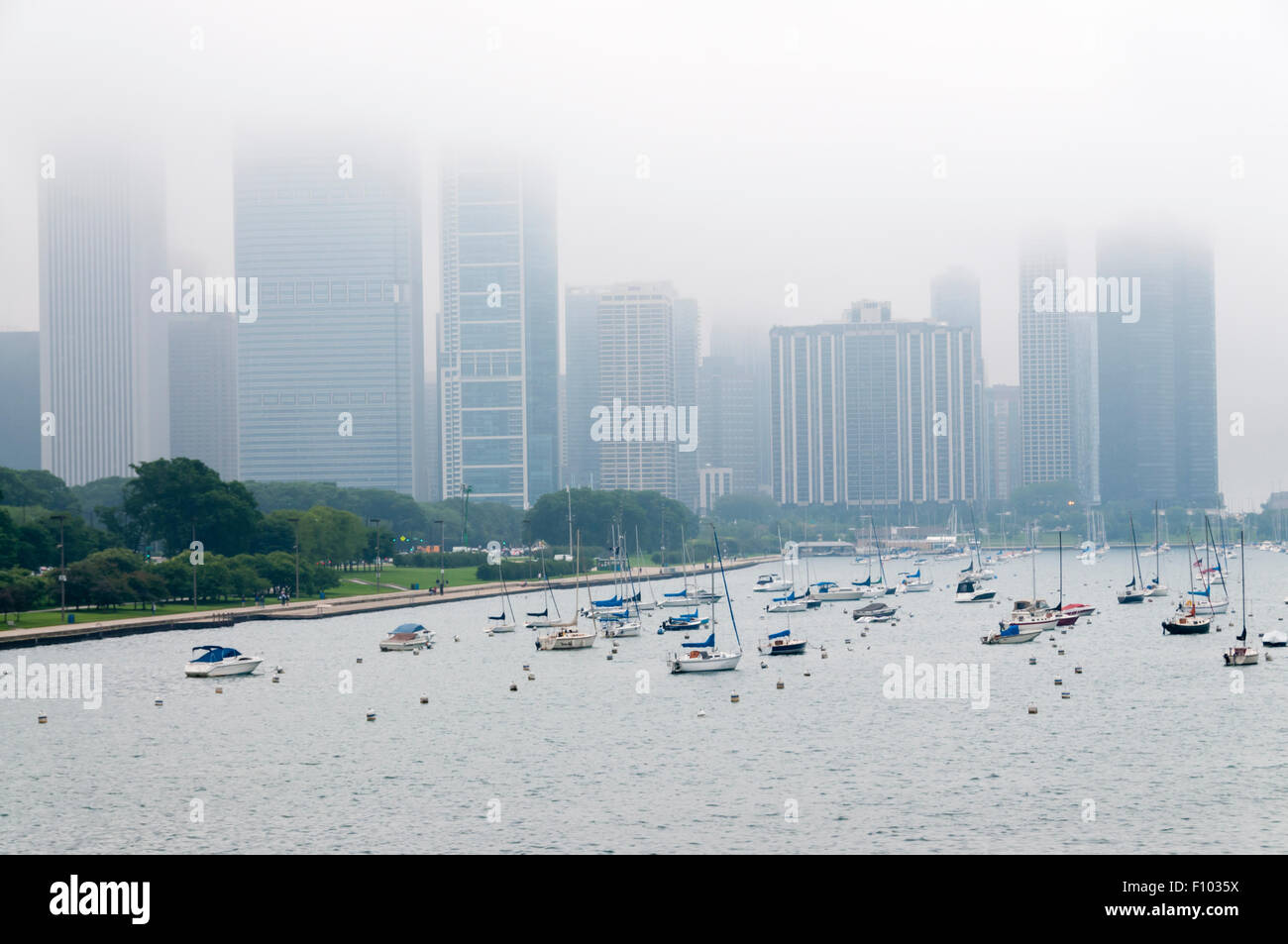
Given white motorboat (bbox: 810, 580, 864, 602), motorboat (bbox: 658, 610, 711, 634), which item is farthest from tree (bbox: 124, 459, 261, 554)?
white motorboat (bbox: 810, 580, 864, 602)

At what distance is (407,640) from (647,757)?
46.7m

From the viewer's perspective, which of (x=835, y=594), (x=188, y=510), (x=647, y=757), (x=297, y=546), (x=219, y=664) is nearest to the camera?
(x=647, y=757)

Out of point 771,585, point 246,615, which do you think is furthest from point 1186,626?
point 771,585

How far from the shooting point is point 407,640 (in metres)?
94.2

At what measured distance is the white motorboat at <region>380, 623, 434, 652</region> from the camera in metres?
92.9

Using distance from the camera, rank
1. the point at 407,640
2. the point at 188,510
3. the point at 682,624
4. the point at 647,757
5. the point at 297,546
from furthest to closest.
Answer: the point at 188,510, the point at 297,546, the point at 682,624, the point at 407,640, the point at 647,757

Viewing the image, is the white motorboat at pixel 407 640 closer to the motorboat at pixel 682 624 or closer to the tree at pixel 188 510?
the motorboat at pixel 682 624

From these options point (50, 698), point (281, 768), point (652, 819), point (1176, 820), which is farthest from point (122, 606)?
point (1176, 820)

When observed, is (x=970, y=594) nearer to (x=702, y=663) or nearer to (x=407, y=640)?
(x=407, y=640)

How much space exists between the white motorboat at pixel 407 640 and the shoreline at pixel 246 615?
16.1 metres

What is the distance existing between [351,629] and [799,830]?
77.7 m

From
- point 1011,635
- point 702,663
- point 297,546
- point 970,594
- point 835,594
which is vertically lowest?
point 835,594

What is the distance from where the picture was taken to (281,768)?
164 ft
